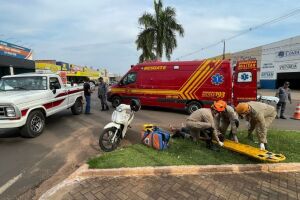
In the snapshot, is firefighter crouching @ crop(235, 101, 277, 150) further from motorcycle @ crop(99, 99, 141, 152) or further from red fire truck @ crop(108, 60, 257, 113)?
red fire truck @ crop(108, 60, 257, 113)

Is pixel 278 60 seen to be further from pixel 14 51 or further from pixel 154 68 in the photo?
pixel 14 51

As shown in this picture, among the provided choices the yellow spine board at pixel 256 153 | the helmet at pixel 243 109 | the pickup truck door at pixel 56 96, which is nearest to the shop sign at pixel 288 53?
the helmet at pixel 243 109

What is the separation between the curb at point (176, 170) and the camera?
4414 mm

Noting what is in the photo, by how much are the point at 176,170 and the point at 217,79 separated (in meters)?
7.19

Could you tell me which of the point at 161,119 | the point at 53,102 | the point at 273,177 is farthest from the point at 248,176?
the point at 53,102

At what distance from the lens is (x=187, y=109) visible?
460 inches

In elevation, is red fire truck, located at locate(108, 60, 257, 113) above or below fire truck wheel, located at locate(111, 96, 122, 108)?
above

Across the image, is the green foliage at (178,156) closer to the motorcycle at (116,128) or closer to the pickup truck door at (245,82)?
the motorcycle at (116,128)

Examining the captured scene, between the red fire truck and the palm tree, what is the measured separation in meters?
10.5

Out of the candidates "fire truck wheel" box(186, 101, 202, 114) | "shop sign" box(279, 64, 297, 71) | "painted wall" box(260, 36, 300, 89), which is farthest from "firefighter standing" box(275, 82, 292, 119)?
"shop sign" box(279, 64, 297, 71)

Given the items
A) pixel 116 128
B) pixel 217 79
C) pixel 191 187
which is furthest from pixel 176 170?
pixel 217 79

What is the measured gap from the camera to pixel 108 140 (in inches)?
233

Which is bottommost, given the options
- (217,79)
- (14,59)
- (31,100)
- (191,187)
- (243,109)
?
(191,187)

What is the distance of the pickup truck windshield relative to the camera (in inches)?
321
